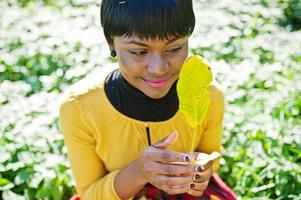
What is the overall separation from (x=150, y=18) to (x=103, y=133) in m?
0.44

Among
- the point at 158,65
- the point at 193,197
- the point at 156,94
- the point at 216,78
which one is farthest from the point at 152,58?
the point at 216,78

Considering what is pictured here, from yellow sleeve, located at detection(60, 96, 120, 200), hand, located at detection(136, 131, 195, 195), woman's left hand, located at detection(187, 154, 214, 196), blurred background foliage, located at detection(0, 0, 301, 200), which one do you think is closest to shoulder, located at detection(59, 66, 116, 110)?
yellow sleeve, located at detection(60, 96, 120, 200)

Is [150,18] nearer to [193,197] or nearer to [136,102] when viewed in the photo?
[136,102]

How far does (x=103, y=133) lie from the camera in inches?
66.7

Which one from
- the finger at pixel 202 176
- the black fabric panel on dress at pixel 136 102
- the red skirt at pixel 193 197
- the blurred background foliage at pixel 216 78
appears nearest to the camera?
the finger at pixel 202 176

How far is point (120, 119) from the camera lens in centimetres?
167

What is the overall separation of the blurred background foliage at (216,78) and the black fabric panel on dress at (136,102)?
67cm

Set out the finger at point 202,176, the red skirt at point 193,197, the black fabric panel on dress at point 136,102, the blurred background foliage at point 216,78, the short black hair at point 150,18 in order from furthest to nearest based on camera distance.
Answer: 1. the blurred background foliage at point 216,78
2. the red skirt at point 193,197
3. the black fabric panel on dress at point 136,102
4. the finger at point 202,176
5. the short black hair at point 150,18

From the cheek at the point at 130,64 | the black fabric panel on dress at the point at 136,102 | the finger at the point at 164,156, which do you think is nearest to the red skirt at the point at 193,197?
the black fabric panel on dress at the point at 136,102

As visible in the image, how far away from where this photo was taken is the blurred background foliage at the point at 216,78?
7.45 ft

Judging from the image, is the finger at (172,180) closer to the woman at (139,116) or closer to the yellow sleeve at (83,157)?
the woman at (139,116)

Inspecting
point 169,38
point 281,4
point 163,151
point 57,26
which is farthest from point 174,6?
point 281,4

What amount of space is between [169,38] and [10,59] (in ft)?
5.50

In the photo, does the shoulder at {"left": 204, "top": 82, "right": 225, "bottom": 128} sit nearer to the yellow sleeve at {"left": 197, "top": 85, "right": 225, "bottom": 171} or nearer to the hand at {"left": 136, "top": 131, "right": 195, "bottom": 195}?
the yellow sleeve at {"left": 197, "top": 85, "right": 225, "bottom": 171}
